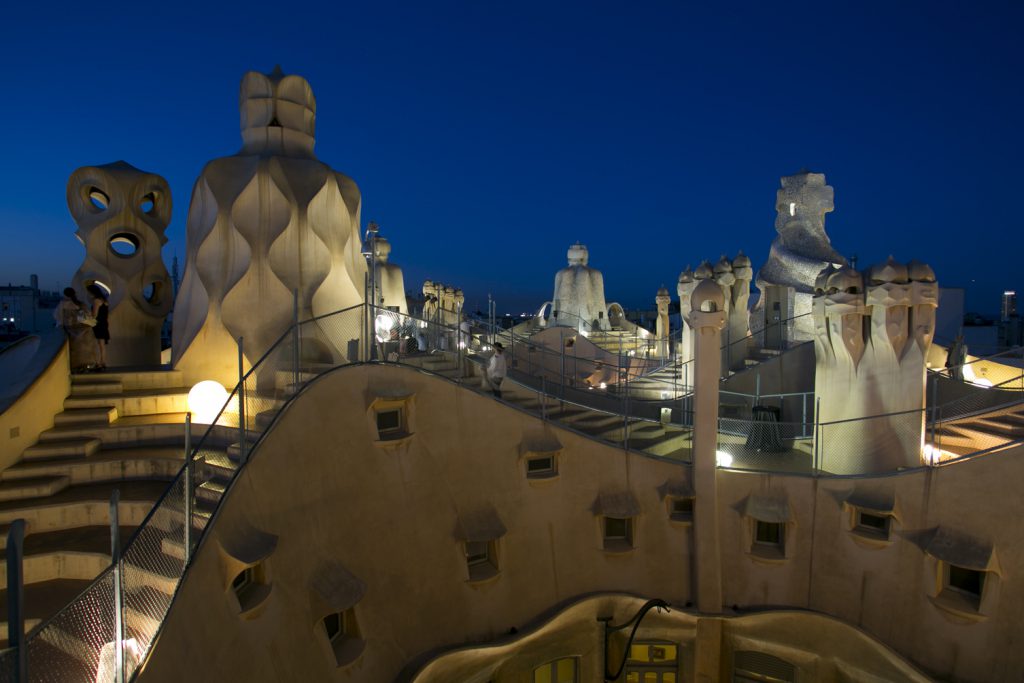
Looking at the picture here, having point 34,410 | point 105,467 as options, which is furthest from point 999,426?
point 34,410

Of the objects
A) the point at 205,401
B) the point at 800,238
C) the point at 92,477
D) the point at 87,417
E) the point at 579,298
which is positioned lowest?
the point at 92,477

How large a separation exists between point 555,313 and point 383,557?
22.0m

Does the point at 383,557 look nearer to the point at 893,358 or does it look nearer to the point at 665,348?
the point at 893,358

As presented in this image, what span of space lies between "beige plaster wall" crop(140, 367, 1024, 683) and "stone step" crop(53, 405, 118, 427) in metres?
3.60

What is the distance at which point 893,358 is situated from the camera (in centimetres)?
936

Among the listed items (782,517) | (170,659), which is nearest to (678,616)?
(782,517)

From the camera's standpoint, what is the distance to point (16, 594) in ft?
9.18

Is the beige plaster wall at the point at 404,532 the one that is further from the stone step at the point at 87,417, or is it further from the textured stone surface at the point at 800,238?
the textured stone surface at the point at 800,238

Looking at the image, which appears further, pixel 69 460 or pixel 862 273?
pixel 862 273

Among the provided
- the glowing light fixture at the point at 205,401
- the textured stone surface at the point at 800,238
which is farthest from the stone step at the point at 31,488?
the textured stone surface at the point at 800,238

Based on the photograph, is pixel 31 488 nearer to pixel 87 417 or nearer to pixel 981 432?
pixel 87 417

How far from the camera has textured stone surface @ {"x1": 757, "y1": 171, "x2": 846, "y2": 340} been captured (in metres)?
19.6

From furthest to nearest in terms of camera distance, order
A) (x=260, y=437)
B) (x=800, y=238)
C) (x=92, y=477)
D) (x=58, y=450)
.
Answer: (x=800, y=238) < (x=58, y=450) < (x=92, y=477) < (x=260, y=437)

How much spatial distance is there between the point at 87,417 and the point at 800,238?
2122 cm
